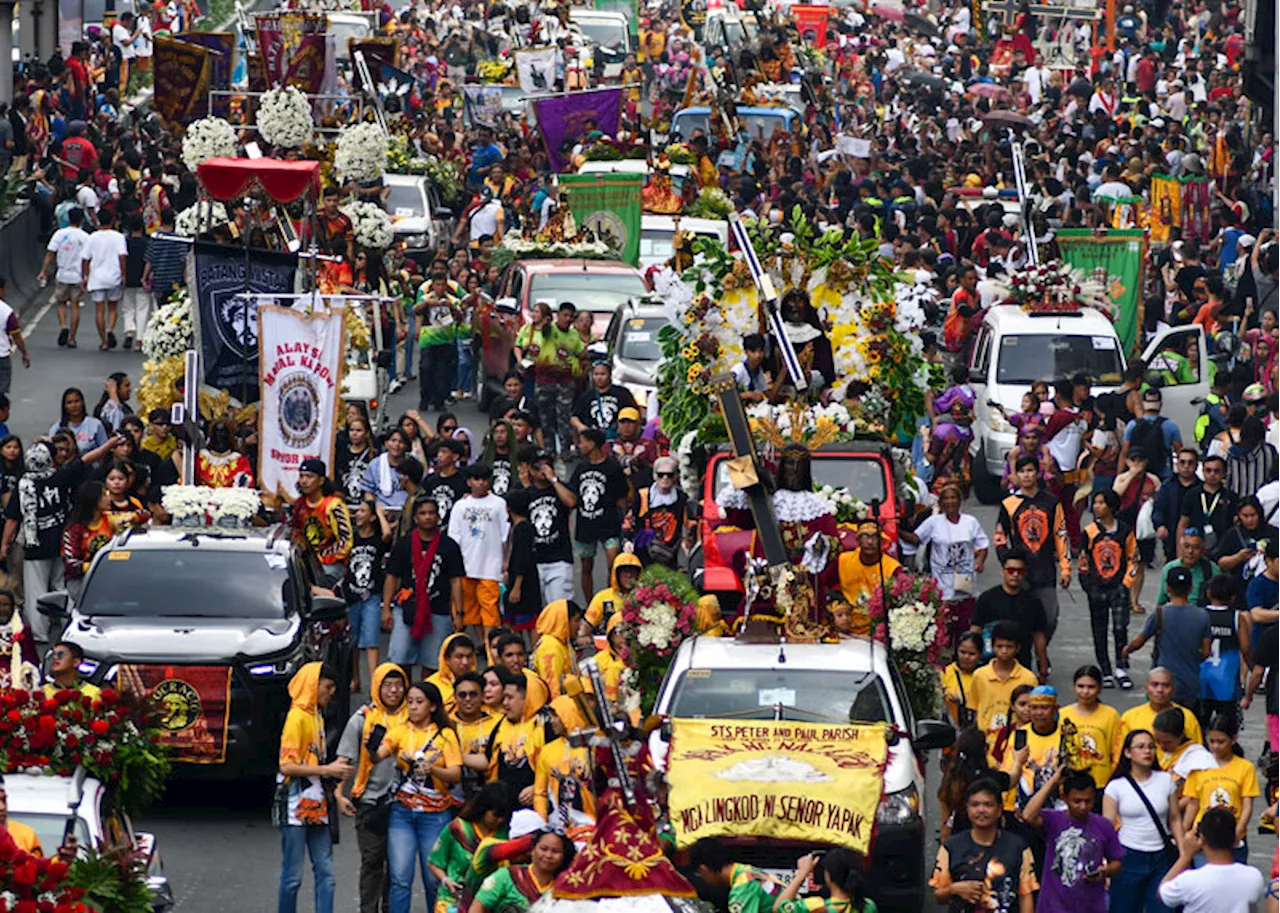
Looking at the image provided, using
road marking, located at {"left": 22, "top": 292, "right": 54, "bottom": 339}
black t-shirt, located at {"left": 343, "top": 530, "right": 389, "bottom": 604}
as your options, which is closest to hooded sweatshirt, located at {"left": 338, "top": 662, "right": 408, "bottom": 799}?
black t-shirt, located at {"left": 343, "top": 530, "right": 389, "bottom": 604}

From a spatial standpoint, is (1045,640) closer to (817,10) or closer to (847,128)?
(847,128)

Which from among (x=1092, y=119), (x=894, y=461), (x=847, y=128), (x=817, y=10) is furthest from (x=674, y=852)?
(x=817, y=10)

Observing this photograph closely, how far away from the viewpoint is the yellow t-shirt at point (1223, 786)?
14.9m

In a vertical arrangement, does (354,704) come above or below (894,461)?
below

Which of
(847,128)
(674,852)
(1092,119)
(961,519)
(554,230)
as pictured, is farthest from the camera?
(847,128)

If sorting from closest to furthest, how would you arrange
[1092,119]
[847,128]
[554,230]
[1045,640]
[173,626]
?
[173,626] < [1045,640] < [554,230] < [1092,119] < [847,128]

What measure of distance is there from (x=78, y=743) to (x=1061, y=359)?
51.7 feet

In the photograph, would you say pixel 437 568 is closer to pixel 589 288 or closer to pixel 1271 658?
pixel 1271 658

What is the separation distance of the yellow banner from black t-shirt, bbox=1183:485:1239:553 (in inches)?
270

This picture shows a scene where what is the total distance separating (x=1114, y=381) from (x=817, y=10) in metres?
36.4

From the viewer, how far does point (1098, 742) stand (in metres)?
15.7

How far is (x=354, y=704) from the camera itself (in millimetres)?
20547

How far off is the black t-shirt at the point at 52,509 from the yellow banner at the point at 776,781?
7559 mm

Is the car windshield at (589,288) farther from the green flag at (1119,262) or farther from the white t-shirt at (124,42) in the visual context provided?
the white t-shirt at (124,42)
